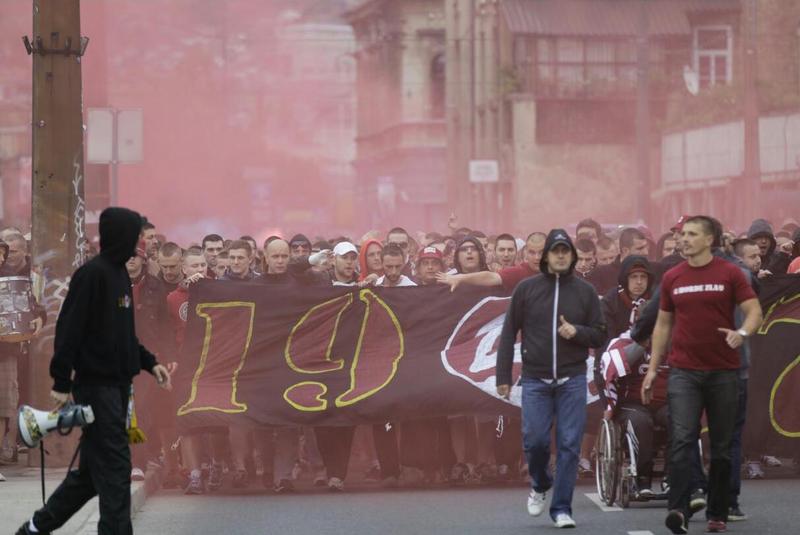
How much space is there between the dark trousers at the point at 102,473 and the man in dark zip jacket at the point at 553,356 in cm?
291

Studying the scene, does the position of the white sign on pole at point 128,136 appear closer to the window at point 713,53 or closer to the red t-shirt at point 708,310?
the red t-shirt at point 708,310

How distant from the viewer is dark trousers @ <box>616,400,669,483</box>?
11.5 metres

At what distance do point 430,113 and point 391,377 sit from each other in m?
62.7

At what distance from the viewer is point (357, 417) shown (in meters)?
13.2

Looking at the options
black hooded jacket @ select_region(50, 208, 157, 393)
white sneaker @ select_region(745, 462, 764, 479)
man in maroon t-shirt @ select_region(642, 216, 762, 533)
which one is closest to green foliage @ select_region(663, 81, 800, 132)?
white sneaker @ select_region(745, 462, 764, 479)

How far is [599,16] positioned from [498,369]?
47.9m

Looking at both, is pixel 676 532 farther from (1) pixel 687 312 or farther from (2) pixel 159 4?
(2) pixel 159 4

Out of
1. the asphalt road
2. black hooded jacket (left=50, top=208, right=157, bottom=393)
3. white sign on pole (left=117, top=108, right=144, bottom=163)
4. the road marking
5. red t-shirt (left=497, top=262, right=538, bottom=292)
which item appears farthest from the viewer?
white sign on pole (left=117, top=108, right=144, bottom=163)

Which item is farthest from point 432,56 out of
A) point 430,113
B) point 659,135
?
point 659,135

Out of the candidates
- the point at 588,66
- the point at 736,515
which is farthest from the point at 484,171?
the point at 736,515

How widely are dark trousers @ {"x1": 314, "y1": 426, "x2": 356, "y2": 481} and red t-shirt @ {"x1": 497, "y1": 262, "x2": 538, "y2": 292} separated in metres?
1.52

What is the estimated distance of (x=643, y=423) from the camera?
37.8 feet

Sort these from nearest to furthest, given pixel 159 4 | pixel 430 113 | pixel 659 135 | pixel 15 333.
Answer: pixel 15 333, pixel 659 135, pixel 159 4, pixel 430 113

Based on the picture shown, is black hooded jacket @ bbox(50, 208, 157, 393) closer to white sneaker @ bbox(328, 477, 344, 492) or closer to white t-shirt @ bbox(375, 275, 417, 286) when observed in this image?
white sneaker @ bbox(328, 477, 344, 492)
